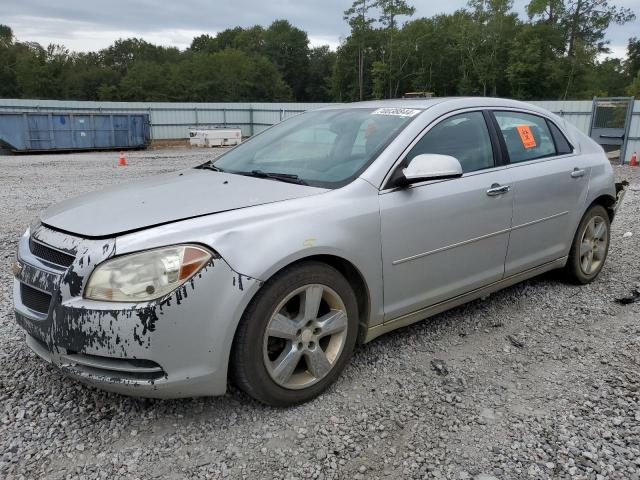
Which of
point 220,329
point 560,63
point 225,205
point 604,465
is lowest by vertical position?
point 604,465

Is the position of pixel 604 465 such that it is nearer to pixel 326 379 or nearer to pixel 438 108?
pixel 326 379

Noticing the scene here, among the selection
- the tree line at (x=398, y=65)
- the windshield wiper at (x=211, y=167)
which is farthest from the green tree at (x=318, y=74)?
the windshield wiper at (x=211, y=167)

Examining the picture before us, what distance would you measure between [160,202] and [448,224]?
5.62 ft

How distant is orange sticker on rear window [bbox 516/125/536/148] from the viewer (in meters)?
3.99

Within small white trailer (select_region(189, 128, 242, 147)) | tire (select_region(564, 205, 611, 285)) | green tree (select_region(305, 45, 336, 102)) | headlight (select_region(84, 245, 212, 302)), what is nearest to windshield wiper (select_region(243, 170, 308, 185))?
headlight (select_region(84, 245, 212, 302))

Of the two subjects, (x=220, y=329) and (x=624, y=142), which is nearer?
(x=220, y=329)

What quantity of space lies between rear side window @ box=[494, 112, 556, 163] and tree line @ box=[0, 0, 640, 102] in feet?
141

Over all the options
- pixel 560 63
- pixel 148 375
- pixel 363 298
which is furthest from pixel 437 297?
pixel 560 63

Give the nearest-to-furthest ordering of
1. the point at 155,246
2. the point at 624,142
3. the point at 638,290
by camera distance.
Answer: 1. the point at 155,246
2. the point at 638,290
3. the point at 624,142

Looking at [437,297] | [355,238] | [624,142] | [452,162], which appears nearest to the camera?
[355,238]

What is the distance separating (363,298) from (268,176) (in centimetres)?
94

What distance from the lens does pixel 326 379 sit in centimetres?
285

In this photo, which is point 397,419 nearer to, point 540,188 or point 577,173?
point 540,188

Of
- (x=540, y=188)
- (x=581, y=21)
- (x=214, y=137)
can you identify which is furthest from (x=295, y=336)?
(x=581, y=21)
